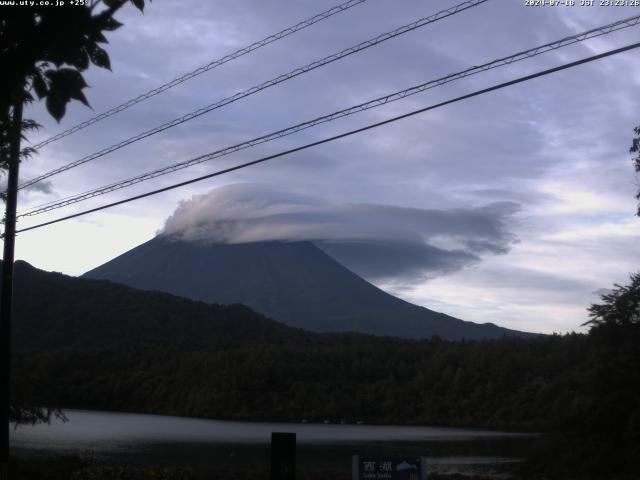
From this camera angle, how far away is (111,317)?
127000 mm

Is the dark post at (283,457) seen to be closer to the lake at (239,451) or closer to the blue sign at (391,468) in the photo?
the blue sign at (391,468)

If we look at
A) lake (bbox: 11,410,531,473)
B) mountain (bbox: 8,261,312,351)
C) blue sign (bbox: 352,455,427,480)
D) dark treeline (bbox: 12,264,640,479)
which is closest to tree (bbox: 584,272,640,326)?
lake (bbox: 11,410,531,473)

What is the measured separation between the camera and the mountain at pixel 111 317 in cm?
11219

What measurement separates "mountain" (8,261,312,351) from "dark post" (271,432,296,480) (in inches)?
3740

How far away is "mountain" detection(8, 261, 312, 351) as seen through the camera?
112 meters

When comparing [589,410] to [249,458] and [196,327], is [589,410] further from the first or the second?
[196,327]

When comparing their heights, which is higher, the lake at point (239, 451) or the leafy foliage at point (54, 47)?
the leafy foliage at point (54, 47)

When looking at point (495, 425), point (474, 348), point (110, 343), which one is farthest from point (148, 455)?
point (110, 343)

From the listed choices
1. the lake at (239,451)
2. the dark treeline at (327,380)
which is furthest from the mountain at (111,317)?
the lake at (239,451)

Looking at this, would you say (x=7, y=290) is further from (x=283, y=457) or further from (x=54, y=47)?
(x=54, y=47)

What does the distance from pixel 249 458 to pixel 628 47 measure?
29092mm

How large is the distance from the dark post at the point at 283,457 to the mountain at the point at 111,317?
94991mm

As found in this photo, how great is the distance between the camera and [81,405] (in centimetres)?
9850

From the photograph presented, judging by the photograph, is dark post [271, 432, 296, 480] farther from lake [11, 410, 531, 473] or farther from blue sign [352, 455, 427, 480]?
lake [11, 410, 531, 473]
